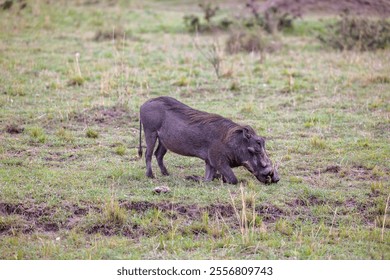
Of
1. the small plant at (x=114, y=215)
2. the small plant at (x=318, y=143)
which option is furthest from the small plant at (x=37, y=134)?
the small plant at (x=318, y=143)

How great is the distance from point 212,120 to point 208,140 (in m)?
0.24

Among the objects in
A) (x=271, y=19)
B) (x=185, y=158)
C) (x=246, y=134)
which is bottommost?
(x=185, y=158)

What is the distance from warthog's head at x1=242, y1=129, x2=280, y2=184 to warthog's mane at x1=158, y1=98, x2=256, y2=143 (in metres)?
0.12

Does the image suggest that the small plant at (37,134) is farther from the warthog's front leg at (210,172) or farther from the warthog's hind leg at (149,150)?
the warthog's front leg at (210,172)

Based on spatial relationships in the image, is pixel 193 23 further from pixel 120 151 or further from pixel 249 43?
pixel 120 151

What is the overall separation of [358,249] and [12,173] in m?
3.67

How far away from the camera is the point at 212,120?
22.8 feet

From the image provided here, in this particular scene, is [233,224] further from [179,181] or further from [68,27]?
[68,27]

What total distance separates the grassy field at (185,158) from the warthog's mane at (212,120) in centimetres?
54

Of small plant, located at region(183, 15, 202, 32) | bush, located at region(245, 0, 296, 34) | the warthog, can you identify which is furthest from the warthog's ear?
small plant, located at region(183, 15, 202, 32)

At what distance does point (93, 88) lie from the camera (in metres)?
10.9

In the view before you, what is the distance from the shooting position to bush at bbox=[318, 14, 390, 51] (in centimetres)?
1475

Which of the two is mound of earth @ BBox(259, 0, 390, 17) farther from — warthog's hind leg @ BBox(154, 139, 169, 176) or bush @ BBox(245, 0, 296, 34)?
warthog's hind leg @ BBox(154, 139, 169, 176)

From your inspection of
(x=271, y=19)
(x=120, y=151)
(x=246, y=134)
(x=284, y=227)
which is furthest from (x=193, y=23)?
(x=284, y=227)
